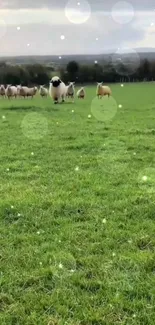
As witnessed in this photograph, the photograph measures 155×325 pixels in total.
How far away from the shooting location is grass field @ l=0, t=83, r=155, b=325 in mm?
4438

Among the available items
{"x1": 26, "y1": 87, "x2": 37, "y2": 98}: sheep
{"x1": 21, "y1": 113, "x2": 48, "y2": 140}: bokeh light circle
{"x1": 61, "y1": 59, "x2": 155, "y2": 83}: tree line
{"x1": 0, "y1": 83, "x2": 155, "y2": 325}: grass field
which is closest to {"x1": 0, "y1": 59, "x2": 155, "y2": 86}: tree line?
{"x1": 61, "y1": 59, "x2": 155, "y2": 83}: tree line

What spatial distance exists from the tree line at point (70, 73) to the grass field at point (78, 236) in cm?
3034

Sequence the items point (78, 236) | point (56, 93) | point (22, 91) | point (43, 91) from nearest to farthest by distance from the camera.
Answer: point (78, 236), point (56, 93), point (43, 91), point (22, 91)

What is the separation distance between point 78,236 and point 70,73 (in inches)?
1550

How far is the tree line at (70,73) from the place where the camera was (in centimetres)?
4203

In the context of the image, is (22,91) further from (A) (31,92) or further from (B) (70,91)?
(B) (70,91)

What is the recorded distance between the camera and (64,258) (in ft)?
17.8

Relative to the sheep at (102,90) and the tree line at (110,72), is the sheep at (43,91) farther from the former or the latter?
the tree line at (110,72)

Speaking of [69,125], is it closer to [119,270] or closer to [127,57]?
[119,270]

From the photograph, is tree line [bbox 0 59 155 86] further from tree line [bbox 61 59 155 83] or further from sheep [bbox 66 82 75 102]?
sheep [bbox 66 82 75 102]

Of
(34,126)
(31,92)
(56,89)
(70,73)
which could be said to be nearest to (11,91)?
(31,92)

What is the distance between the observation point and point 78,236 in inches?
241

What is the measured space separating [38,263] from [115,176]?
4286 mm

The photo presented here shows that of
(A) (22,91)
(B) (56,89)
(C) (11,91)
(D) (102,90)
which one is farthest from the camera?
(A) (22,91)
